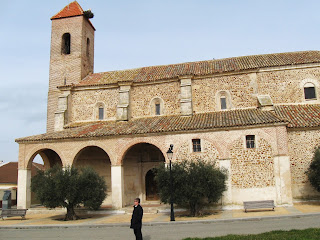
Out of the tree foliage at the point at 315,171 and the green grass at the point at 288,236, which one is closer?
the green grass at the point at 288,236

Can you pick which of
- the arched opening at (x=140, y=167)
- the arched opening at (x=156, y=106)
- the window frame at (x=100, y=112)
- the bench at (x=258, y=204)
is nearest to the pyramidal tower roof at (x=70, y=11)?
the window frame at (x=100, y=112)

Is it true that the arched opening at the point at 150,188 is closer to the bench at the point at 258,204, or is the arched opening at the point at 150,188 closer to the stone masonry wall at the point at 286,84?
the bench at the point at 258,204

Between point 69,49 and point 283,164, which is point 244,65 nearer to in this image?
point 283,164

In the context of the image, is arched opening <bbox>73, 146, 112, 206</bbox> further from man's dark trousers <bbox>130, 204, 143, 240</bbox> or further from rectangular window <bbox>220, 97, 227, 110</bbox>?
man's dark trousers <bbox>130, 204, 143, 240</bbox>

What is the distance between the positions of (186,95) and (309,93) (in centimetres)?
851

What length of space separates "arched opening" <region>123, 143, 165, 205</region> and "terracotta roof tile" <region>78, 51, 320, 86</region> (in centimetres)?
552

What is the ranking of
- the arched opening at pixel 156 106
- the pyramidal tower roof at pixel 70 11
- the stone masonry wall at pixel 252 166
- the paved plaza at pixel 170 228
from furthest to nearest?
the pyramidal tower roof at pixel 70 11 → the arched opening at pixel 156 106 → the stone masonry wall at pixel 252 166 → the paved plaza at pixel 170 228

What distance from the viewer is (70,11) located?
93.2 ft

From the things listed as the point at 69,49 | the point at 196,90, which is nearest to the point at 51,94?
the point at 69,49

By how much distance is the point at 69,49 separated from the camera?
28141 mm

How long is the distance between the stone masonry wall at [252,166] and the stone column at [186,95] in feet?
16.6

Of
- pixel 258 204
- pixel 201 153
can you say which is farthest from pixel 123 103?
pixel 258 204

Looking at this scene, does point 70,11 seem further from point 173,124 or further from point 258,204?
point 258,204

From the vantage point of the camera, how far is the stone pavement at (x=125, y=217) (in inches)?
542
